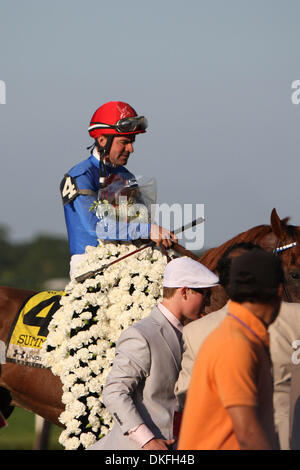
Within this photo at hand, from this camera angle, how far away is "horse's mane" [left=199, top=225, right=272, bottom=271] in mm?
5262

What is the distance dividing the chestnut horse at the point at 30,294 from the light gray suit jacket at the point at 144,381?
114cm

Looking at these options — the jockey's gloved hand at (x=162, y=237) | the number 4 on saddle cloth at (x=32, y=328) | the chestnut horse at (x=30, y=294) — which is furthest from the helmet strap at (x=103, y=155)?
the number 4 on saddle cloth at (x=32, y=328)

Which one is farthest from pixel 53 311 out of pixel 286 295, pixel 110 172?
pixel 286 295

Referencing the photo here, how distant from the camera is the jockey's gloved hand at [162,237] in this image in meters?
5.45

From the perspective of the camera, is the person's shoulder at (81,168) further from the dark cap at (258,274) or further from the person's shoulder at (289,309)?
the dark cap at (258,274)

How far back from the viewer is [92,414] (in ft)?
17.6

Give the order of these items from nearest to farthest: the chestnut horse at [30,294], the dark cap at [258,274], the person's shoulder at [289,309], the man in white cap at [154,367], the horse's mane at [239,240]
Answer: the dark cap at [258,274]
the man in white cap at [154,367]
the person's shoulder at [289,309]
the chestnut horse at [30,294]
the horse's mane at [239,240]

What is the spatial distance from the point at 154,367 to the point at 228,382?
4.87 ft

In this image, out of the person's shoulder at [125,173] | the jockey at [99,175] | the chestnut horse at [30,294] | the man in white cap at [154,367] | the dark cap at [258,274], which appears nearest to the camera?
the dark cap at [258,274]

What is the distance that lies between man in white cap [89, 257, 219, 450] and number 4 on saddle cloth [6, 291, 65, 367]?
1876 millimetres

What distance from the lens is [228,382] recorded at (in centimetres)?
255

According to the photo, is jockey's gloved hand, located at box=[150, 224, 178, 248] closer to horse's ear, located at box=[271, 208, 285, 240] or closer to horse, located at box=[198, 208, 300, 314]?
horse, located at box=[198, 208, 300, 314]

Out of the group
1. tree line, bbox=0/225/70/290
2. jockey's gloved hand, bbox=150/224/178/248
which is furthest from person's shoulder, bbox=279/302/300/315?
tree line, bbox=0/225/70/290
